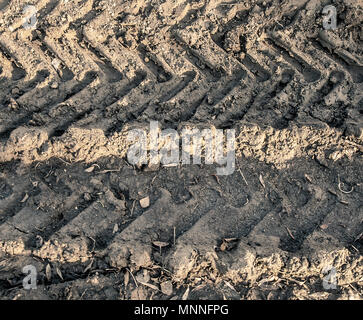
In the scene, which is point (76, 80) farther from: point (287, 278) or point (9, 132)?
point (287, 278)

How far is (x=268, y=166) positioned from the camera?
3.27 m

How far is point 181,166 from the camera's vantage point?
10.6 ft

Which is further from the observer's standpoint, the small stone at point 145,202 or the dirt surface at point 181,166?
the small stone at point 145,202

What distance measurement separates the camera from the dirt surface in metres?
2.77

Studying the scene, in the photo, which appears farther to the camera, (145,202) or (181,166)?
(181,166)

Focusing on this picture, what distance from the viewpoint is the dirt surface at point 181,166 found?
277 centimetres

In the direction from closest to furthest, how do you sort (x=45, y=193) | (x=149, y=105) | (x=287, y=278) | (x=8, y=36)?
(x=287, y=278) → (x=45, y=193) → (x=149, y=105) → (x=8, y=36)

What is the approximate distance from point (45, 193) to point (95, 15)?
1891mm

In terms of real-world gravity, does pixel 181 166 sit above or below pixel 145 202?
above

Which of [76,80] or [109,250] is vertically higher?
[76,80]

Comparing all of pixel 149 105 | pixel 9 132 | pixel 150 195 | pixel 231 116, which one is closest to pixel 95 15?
pixel 149 105

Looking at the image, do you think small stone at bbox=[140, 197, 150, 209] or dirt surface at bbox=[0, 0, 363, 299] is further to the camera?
small stone at bbox=[140, 197, 150, 209]

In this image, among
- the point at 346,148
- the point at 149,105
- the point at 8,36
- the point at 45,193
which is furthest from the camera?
the point at 8,36

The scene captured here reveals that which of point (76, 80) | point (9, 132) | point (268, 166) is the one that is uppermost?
point (76, 80)
